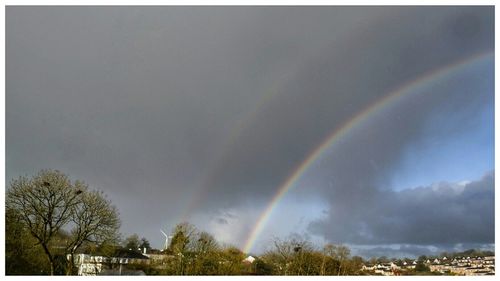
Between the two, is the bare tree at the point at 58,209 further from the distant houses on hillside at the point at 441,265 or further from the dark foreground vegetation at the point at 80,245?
the distant houses on hillside at the point at 441,265

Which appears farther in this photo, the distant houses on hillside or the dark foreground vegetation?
the distant houses on hillside

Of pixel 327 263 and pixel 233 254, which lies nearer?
pixel 233 254

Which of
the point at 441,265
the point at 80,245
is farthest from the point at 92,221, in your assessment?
the point at 441,265

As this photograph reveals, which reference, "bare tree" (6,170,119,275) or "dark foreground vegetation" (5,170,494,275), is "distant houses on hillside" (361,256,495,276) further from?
"bare tree" (6,170,119,275)

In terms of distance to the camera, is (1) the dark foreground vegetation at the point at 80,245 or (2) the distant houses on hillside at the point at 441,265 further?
(2) the distant houses on hillside at the point at 441,265

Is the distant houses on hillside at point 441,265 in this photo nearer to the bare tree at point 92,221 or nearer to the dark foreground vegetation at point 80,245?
the dark foreground vegetation at point 80,245

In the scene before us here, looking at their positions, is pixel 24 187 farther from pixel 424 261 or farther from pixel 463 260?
pixel 463 260

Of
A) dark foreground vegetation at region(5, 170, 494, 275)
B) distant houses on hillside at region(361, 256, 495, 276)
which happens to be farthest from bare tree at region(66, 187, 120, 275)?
distant houses on hillside at region(361, 256, 495, 276)

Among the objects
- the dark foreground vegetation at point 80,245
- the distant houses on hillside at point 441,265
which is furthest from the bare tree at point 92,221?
the distant houses on hillside at point 441,265

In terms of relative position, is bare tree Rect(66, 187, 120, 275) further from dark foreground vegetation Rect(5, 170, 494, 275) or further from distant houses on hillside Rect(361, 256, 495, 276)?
distant houses on hillside Rect(361, 256, 495, 276)

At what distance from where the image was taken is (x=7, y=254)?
35156 mm

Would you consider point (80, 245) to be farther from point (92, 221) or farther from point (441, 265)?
point (441, 265)

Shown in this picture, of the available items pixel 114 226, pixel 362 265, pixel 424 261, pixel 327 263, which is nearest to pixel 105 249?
pixel 114 226
